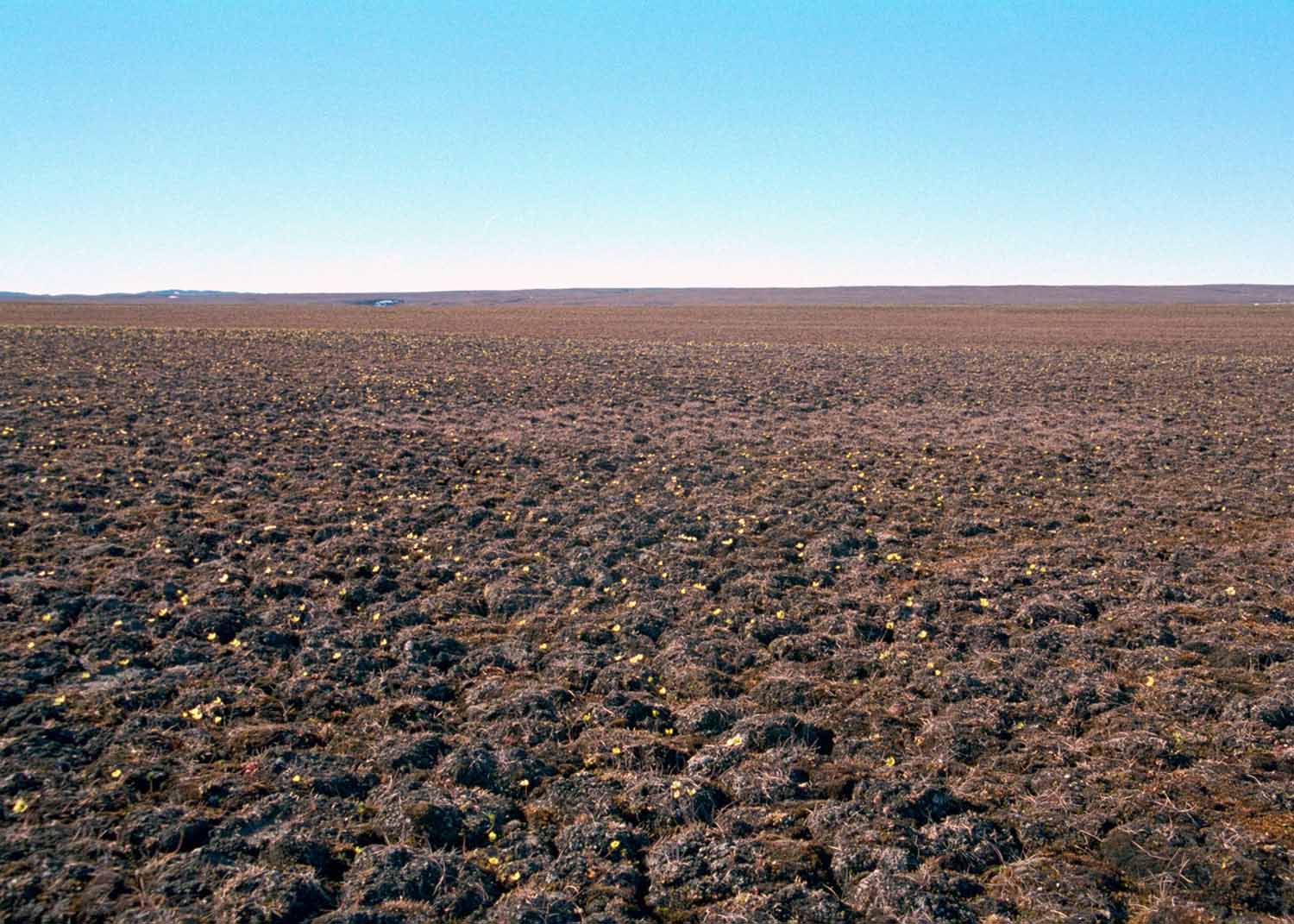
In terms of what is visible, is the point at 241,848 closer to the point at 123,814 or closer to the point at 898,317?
the point at 123,814

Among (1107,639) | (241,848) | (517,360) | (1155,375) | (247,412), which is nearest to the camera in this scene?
(241,848)

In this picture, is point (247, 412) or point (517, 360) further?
point (517, 360)

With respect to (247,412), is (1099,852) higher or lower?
lower

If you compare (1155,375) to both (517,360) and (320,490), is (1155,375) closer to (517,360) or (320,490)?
(517,360)

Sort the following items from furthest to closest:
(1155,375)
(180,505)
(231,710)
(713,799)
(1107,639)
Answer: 1. (1155,375)
2. (180,505)
3. (1107,639)
4. (231,710)
5. (713,799)

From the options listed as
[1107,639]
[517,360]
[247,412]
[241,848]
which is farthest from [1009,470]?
[517,360]

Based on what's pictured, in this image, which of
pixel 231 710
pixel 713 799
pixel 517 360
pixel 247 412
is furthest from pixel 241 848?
pixel 517 360
